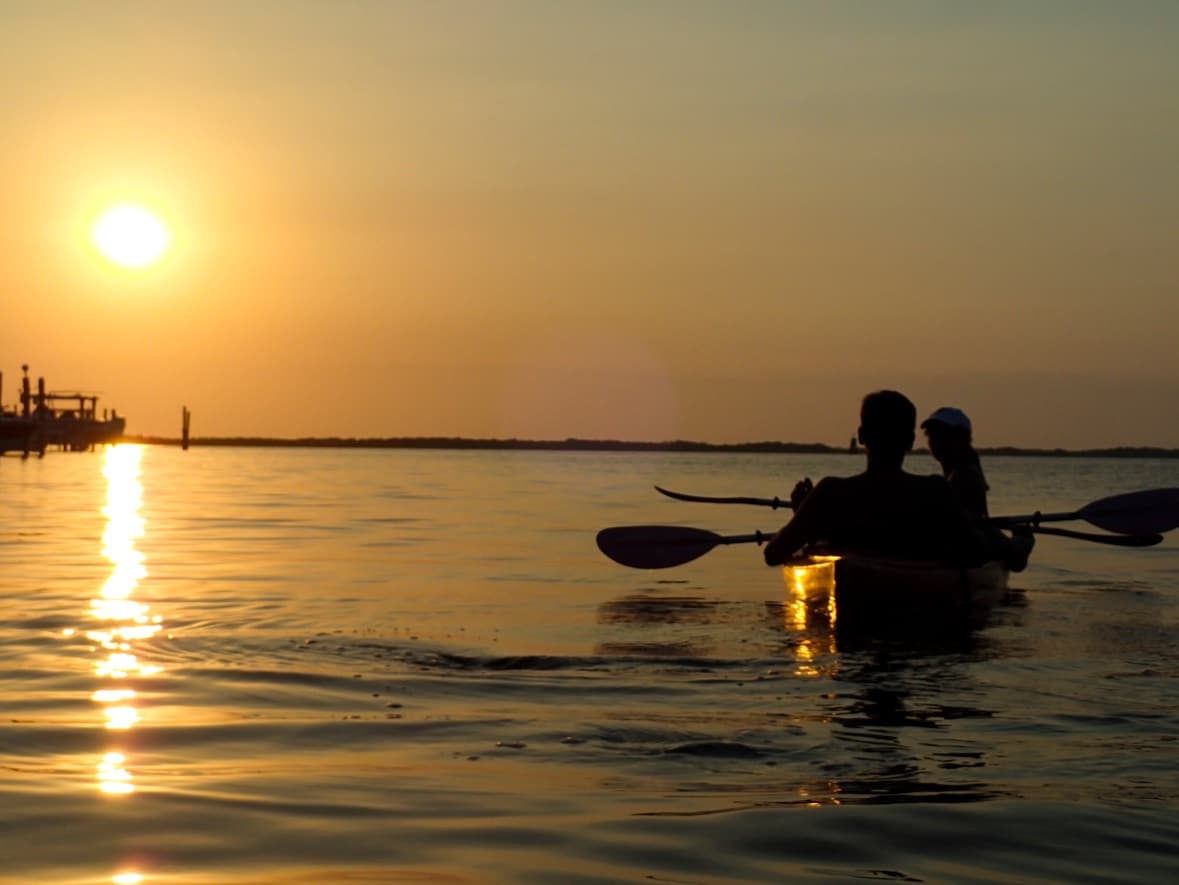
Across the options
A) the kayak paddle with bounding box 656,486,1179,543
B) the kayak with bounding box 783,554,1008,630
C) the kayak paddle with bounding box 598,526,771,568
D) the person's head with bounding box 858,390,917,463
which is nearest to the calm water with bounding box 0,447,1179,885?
the kayak with bounding box 783,554,1008,630

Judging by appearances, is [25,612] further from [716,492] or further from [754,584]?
[716,492]

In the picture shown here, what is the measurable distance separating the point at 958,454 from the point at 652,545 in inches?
103

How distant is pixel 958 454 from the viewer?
11.8 metres

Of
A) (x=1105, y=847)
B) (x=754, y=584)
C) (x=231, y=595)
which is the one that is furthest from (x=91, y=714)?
(x=754, y=584)

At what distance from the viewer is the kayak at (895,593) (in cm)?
960

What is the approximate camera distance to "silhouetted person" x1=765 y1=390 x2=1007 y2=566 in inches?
352

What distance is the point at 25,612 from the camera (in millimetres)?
11422

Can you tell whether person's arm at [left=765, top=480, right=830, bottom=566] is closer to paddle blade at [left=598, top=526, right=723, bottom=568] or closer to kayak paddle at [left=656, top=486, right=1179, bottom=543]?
paddle blade at [left=598, top=526, right=723, bottom=568]

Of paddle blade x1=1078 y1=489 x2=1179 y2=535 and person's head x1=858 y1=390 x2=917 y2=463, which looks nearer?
person's head x1=858 y1=390 x2=917 y2=463

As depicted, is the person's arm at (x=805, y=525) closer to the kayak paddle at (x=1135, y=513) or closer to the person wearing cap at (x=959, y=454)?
the person wearing cap at (x=959, y=454)

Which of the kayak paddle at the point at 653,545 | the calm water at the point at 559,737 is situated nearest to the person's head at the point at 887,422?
the calm water at the point at 559,737

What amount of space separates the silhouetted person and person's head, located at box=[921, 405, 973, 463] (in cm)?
218

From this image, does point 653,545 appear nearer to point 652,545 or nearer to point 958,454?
point 652,545

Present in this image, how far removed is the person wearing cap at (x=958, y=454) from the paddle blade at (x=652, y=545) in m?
1.98
